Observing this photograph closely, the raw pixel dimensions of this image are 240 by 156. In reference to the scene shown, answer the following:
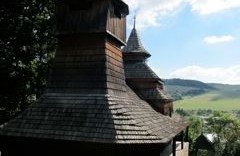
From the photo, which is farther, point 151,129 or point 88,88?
point 88,88

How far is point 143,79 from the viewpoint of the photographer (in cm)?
2317

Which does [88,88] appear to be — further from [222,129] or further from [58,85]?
[222,129]

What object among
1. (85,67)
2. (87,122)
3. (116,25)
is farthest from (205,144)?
(87,122)

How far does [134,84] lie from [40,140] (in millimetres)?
10125

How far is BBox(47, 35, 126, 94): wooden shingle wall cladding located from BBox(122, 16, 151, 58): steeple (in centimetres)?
806

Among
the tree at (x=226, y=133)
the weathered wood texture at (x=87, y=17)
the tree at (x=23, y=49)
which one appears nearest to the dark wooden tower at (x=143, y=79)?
the tree at (x=23, y=49)

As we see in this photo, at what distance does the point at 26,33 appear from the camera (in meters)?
24.2

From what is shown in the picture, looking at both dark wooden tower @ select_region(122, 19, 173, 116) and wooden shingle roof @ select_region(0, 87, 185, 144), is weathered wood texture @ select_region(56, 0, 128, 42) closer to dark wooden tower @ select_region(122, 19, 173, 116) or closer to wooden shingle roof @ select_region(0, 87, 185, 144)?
wooden shingle roof @ select_region(0, 87, 185, 144)

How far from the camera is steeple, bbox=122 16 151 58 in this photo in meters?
24.1

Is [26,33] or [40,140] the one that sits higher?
[26,33]

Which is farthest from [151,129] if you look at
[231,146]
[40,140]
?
[231,146]

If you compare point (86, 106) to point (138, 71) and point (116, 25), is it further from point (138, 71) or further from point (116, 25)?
point (138, 71)

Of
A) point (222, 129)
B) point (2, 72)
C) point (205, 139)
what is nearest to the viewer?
point (2, 72)

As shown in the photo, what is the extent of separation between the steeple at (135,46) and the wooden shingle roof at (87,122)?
8.83m
